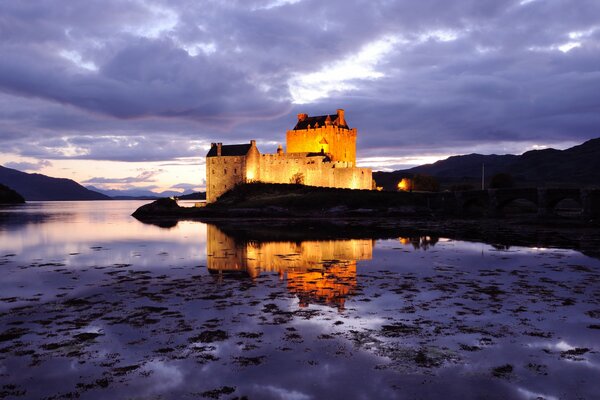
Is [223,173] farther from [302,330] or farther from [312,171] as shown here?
[302,330]

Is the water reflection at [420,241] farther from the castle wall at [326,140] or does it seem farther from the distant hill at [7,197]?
the distant hill at [7,197]

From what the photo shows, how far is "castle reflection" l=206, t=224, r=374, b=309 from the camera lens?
16298mm

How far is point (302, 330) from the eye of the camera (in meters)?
11.5

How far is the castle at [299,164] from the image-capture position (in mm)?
76125

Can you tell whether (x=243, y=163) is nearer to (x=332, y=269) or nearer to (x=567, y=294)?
(x=332, y=269)

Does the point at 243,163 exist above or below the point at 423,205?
above

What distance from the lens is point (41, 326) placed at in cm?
1188

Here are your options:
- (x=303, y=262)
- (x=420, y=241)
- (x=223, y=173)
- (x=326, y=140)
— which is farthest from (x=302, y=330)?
(x=326, y=140)

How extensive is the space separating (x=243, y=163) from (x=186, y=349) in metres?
67.4

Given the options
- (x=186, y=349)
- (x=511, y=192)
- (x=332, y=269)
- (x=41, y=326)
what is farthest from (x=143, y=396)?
(x=511, y=192)

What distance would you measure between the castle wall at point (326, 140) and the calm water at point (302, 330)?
6017cm

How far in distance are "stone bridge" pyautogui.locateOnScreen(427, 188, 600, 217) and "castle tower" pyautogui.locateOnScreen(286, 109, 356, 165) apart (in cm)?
1903

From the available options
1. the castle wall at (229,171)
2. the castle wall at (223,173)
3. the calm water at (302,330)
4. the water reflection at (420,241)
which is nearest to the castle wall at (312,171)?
the castle wall at (229,171)

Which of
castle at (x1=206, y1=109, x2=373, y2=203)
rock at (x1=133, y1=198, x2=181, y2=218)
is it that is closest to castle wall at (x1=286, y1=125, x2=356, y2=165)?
castle at (x1=206, y1=109, x2=373, y2=203)
